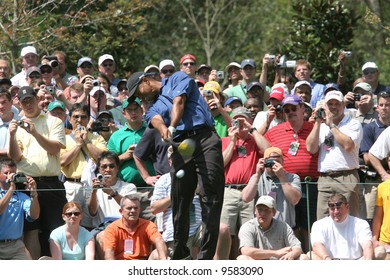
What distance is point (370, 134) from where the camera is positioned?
15.5 m

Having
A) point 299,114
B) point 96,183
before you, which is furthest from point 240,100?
point 96,183

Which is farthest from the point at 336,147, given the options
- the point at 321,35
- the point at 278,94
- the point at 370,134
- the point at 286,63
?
the point at 321,35

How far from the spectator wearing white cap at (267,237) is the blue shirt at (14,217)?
7.84 ft

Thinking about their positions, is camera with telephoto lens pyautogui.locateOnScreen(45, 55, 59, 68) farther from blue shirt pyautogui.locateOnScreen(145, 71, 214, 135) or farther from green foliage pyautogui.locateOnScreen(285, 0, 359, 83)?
green foliage pyautogui.locateOnScreen(285, 0, 359, 83)

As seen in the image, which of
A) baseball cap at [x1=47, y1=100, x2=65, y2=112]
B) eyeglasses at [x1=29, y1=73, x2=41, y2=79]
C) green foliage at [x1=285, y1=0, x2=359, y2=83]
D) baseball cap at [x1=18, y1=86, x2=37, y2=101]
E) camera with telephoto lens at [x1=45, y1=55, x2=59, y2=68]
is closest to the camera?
baseball cap at [x1=18, y1=86, x2=37, y2=101]

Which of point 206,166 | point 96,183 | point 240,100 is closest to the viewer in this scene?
point 206,166

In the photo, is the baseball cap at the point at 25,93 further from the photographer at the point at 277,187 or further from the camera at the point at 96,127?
the photographer at the point at 277,187

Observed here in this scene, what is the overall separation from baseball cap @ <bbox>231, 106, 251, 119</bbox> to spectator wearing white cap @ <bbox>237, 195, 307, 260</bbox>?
5.36 feet

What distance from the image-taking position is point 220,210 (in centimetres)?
1317

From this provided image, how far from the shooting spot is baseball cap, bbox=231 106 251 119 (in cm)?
1502

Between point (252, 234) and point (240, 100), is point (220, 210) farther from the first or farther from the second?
point (240, 100)

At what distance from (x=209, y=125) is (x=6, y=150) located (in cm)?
305

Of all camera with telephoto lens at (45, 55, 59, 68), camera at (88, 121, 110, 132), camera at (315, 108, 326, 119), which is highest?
camera with telephoto lens at (45, 55, 59, 68)

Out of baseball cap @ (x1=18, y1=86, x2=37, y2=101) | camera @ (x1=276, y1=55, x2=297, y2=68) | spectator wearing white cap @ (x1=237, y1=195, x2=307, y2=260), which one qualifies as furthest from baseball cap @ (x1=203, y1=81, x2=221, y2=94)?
spectator wearing white cap @ (x1=237, y1=195, x2=307, y2=260)
